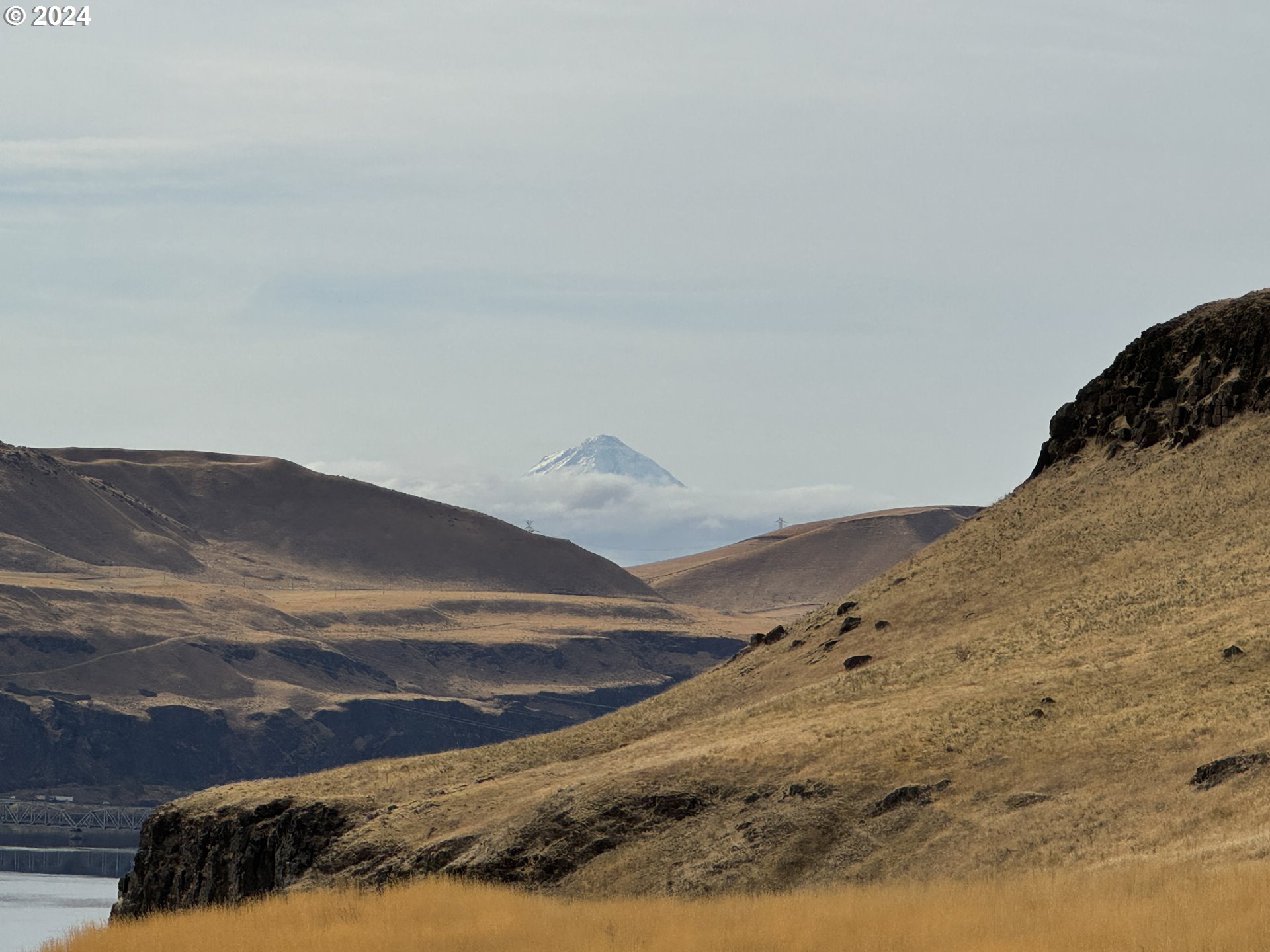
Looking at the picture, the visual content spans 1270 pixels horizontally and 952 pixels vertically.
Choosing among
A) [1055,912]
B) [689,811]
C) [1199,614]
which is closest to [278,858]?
[689,811]

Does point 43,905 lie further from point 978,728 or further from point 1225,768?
point 1225,768

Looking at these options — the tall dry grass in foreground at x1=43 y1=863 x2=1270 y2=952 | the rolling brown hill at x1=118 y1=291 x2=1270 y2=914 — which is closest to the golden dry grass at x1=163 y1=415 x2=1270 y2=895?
the rolling brown hill at x1=118 y1=291 x2=1270 y2=914

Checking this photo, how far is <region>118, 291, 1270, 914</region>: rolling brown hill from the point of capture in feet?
138

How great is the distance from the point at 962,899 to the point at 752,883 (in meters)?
14.4

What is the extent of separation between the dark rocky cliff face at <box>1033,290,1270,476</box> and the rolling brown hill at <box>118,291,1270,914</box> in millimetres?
147

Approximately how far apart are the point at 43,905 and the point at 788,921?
141 metres

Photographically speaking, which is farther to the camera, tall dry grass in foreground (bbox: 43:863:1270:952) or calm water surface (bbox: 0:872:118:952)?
calm water surface (bbox: 0:872:118:952)

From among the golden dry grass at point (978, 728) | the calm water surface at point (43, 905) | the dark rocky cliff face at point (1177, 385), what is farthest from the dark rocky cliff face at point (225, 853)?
the dark rocky cliff face at point (1177, 385)

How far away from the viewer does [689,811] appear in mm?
A: 48844

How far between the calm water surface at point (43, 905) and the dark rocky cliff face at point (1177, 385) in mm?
64126

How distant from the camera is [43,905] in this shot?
15488 cm

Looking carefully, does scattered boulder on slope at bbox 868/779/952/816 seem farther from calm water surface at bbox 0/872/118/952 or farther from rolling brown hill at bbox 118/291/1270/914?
calm water surface at bbox 0/872/118/952

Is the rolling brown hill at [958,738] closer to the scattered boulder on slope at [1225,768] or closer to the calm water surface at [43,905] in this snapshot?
the scattered boulder on slope at [1225,768]

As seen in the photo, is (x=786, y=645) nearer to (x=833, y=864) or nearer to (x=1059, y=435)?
(x=1059, y=435)
